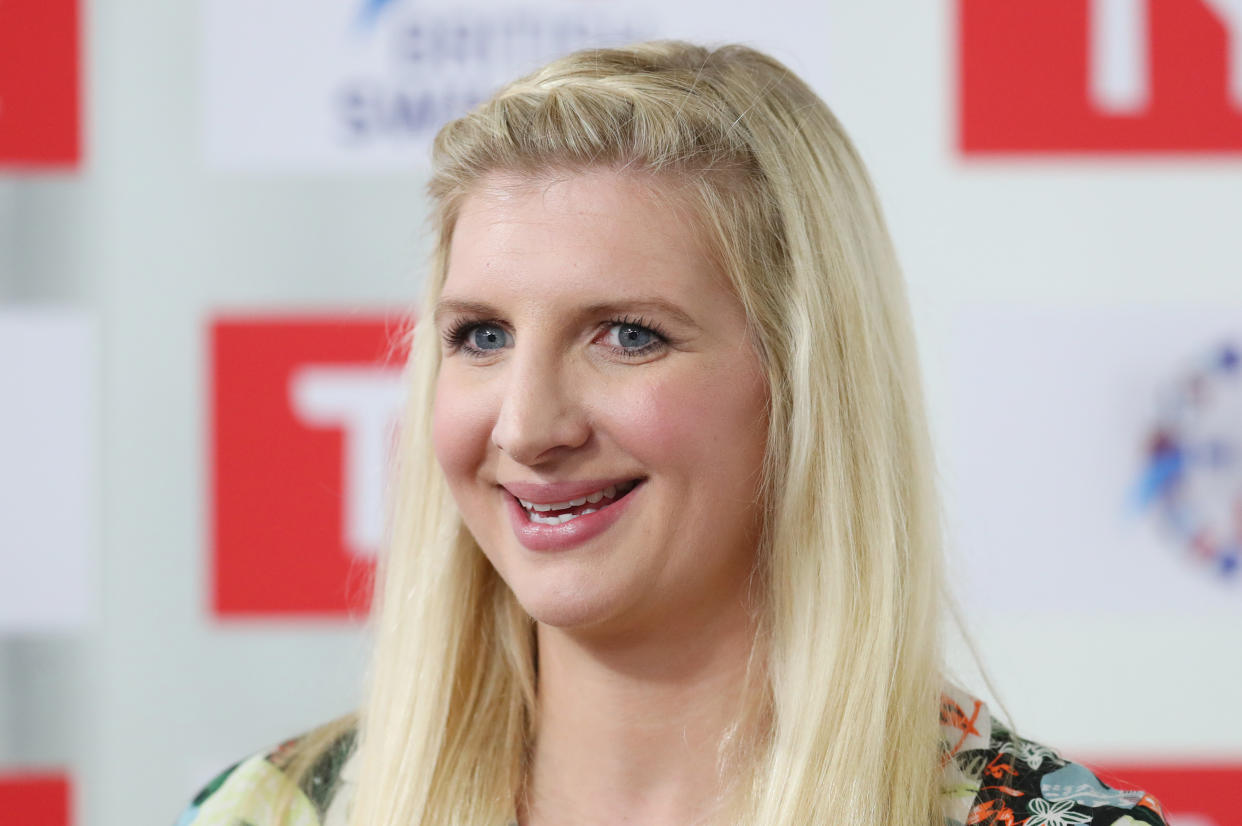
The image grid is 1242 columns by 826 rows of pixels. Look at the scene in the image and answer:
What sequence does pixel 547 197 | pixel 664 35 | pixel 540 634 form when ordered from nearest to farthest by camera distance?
pixel 547 197 → pixel 540 634 → pixel 664 35

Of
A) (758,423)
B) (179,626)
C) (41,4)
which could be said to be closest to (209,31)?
(41,4)

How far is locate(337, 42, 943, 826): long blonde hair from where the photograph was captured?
1189mm

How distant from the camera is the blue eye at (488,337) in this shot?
3.99 feet

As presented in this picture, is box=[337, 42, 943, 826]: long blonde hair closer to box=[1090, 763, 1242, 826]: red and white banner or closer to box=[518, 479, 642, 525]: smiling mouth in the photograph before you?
box=[518, 479, 642, 525]: smiling mouth

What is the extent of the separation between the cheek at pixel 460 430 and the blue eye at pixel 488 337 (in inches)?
1.6

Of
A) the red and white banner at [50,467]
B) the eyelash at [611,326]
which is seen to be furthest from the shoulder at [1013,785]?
the red and white banner at [50,467]

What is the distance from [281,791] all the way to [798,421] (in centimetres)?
67

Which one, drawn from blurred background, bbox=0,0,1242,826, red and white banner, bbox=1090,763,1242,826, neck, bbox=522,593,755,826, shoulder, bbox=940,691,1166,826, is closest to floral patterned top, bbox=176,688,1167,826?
shoulder, bbox=940,691,1166,826

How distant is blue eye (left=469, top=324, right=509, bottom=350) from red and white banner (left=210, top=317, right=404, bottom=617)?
41.2 inches

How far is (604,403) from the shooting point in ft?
3.75

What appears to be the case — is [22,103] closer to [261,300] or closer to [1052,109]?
[261,300]

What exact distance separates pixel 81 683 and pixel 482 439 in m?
1.41

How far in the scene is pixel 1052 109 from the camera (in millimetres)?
2227

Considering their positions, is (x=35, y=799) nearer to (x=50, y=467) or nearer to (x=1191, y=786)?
(x=50, y=467)
